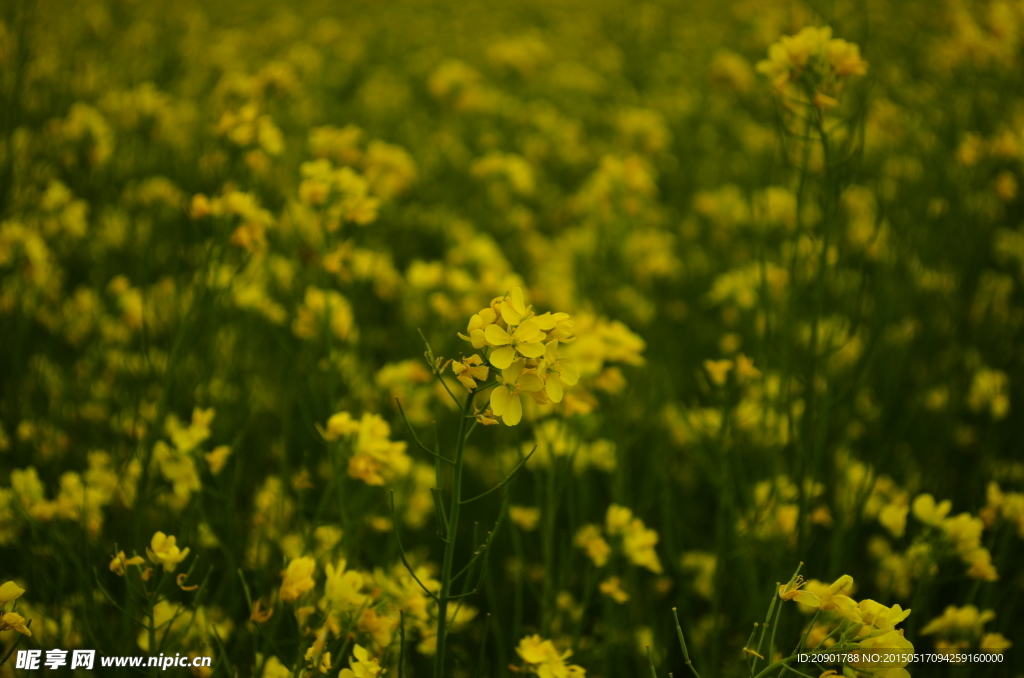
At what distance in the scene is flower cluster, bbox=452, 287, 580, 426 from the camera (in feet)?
3.41

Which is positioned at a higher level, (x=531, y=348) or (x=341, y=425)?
(x=531, y=348)

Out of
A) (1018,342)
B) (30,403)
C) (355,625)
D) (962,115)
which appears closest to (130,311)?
(30,403)

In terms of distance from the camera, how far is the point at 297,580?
1.23 metres

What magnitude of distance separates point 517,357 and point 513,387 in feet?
0.15

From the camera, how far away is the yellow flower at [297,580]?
48.2 inches

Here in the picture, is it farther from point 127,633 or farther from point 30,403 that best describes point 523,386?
point 30,403

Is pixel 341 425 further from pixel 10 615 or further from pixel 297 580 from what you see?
pixel 10 615

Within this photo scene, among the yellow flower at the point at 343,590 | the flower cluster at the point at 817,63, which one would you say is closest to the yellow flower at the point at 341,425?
the yellow flower at the point at 343,590

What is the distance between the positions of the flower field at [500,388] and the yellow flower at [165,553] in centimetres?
1

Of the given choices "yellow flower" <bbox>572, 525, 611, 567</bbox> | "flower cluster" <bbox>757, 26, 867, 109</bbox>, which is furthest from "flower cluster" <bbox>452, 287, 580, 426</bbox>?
"flower cluster" <bbox>757, 26, 867, 109</bbox>

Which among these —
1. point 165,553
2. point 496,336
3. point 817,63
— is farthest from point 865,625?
point 817,63

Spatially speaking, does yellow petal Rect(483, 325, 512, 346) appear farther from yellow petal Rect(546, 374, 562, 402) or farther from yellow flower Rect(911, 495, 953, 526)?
yellow flower Rect(911, 495, 953, 526)

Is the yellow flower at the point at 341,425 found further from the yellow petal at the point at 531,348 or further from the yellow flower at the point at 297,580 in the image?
the yellow petal at the point at 531,348

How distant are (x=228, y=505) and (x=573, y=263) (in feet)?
6.80
